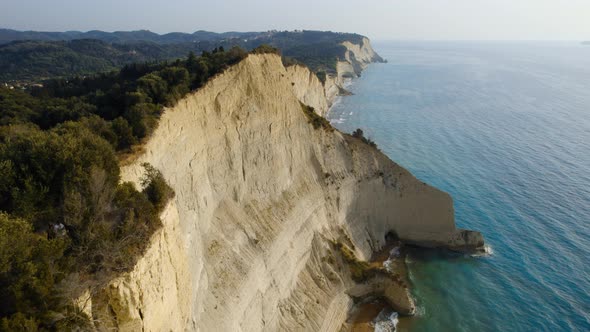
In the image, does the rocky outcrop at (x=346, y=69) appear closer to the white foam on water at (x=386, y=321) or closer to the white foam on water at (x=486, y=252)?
the white foam on water at (x=486, y=252)

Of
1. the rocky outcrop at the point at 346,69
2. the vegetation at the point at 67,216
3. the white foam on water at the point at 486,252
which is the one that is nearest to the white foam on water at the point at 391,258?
the white foam on water at the point at 486,252

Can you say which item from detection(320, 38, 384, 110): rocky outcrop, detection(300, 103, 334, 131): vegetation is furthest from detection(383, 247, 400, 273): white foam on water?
detection(320, 38, 384, 110): rocky outcrop

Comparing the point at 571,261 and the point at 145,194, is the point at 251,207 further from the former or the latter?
the point at 571,261

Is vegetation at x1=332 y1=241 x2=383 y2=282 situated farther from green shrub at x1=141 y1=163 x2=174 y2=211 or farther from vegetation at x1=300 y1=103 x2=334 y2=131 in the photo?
green shrub at x1=141 y1=163 x2=174 y2=211

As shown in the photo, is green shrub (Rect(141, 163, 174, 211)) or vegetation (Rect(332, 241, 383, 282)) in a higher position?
green shrub (Rect(141, 163, 174, 211))

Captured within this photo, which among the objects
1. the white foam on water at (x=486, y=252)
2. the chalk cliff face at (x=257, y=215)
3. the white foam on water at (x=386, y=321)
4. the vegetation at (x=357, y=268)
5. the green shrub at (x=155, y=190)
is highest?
the green shrub at (x=155, y=190)
